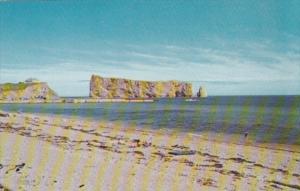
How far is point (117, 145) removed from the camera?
368 inches

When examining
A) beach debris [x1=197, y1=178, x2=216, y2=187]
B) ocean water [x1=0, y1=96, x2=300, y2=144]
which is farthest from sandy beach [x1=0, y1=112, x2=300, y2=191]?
ocean water [x1=0, y1=96, x2=300, y2=144]

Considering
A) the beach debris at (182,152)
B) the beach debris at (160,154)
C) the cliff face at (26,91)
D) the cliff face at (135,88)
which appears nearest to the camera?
the beach debris at (160,154)

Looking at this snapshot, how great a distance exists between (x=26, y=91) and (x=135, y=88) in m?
31.8

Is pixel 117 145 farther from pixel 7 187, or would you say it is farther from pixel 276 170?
pixel 7 187

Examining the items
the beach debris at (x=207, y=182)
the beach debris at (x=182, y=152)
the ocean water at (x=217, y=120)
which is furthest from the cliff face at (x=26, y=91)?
the beach debris at (x=207, y=182)

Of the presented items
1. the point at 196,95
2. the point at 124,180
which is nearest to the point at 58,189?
the point at 124,180

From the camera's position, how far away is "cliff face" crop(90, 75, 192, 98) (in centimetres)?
9656

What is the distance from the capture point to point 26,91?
82750mm

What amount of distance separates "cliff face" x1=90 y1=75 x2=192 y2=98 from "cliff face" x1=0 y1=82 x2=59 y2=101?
1359 centimetres

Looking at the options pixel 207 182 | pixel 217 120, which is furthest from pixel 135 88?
pixel 207 182

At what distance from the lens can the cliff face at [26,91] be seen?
3125 inches

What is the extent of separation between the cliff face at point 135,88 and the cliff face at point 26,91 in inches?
535

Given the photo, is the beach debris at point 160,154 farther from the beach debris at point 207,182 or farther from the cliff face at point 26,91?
the cliff face at point 26,91

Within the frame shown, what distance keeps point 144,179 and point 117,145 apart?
4.42 m
